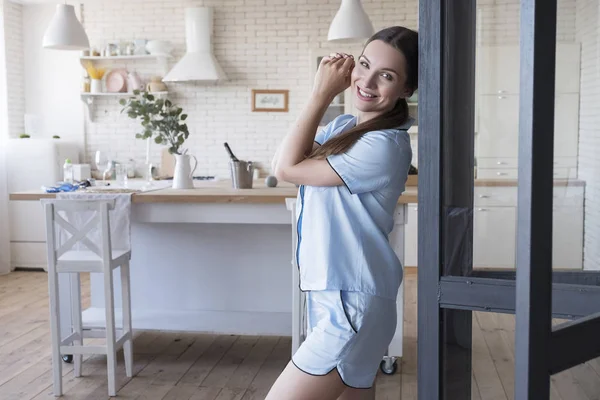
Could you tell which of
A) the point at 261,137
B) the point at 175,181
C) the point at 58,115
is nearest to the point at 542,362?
the point at 175,181

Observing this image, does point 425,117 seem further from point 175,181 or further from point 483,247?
point 175,181

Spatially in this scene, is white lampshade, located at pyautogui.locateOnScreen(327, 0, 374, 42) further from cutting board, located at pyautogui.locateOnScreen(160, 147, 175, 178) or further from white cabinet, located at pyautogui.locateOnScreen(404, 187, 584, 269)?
white cabinet, located at pyautogui.locateOnScreen(404, 187, 584, 269)

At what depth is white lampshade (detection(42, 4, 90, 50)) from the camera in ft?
16.6

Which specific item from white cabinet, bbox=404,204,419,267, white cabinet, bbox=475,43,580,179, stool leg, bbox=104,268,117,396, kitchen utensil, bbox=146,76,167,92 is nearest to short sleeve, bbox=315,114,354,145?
white cabinet, bbox=475,43,580,179

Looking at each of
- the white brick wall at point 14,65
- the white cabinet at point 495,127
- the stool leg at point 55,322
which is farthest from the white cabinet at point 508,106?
the white brick wall at point 14,65

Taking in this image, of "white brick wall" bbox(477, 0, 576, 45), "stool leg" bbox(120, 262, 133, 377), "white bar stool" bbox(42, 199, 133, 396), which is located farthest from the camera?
"stool leg" bbox(120, 262, 133, 377)

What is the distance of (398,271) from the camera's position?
1.52 metres

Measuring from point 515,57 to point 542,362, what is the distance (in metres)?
0.63

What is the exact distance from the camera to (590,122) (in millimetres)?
1386

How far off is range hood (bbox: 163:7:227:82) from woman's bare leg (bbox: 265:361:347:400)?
6039 millimetres

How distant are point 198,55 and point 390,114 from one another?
19.9 feet

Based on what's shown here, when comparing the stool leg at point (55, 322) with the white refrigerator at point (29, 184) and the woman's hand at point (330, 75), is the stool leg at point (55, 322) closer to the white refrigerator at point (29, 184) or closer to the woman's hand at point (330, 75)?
the woman's hand at point (330, 75)

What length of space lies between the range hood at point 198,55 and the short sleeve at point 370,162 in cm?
592

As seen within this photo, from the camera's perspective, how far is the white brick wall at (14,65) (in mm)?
7309
